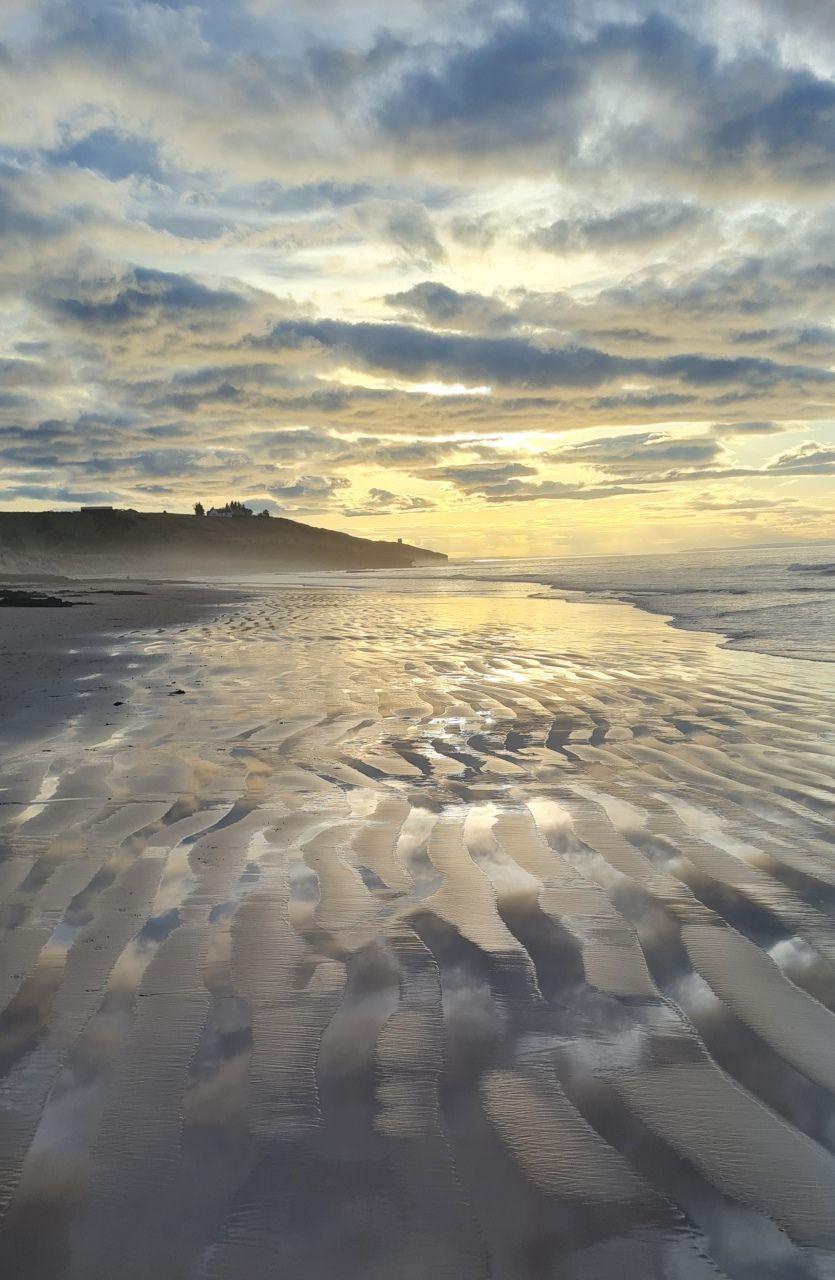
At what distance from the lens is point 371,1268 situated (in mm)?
1884

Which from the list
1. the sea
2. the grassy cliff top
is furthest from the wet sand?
the grassy cliff top

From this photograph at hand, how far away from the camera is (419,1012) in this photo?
2.97m

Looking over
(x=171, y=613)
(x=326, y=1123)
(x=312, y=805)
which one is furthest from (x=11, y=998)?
(x=171, y=613)

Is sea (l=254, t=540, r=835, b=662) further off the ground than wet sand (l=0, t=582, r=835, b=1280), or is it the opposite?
sea (l=254, t=540, r=835, b=662)

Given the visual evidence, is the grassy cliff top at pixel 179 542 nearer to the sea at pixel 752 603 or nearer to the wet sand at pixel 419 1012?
the sea at pixel 752 603

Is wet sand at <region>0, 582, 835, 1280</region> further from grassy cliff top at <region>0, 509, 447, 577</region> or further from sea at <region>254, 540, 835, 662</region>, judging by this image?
grassy cliff top at <region>0, 509, 447, 577</region>

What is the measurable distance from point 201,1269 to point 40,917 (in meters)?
2.26

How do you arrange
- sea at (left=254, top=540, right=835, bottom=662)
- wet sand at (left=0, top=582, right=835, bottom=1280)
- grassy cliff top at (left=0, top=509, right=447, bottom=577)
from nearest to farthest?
wet sand at (left=0, top=582, right=835, bottom=1280) < sea at (left=254, top=540, right=835, bottom=662) < grassy cliff top at (left=0, top=509, right=447, bottom=577)

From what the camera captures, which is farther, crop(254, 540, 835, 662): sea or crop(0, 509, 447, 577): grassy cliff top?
crop(0, 509, 447, 577): grassy cliff top

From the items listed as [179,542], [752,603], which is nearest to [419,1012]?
[752,603]

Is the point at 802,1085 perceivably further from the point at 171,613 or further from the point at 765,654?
the point at 171,613

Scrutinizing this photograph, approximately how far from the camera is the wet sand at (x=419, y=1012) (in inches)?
79.0

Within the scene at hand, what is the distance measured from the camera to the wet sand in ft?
6.59

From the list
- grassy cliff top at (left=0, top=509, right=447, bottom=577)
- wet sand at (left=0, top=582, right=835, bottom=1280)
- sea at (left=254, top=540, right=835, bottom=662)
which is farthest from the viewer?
grassy cliff top at (left=0, top=509, right=447, bottom=577)
